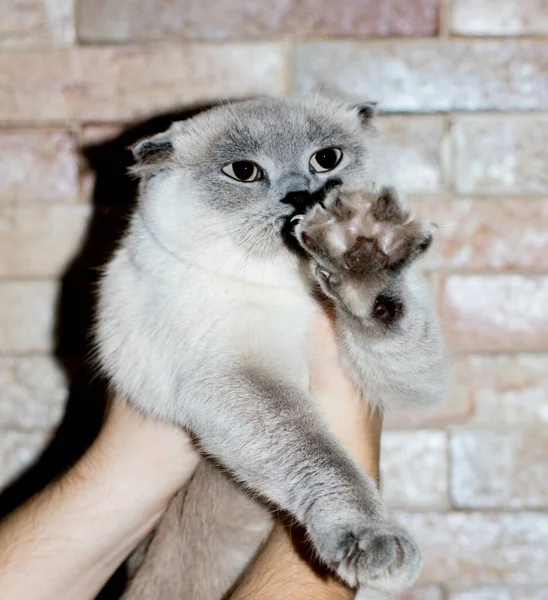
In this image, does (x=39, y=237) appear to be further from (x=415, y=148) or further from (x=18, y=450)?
(x=415, y=148)

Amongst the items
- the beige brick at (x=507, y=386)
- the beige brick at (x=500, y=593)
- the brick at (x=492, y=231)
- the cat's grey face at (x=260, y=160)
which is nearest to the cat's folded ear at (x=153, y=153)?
the cat's grey face at (x=260, y=160)

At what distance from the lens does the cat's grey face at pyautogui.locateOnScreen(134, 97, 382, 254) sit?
1.21 m

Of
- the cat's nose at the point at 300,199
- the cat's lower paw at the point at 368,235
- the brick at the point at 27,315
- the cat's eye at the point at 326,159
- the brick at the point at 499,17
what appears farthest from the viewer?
the brick at the point at 27,315

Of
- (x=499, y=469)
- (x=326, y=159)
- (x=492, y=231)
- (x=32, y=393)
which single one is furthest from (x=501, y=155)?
(x=32, y=393)

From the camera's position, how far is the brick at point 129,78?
Result: 1.57m

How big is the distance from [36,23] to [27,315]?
0.70m

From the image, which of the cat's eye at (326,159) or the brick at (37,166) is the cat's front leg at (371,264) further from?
the brick at (37,166)

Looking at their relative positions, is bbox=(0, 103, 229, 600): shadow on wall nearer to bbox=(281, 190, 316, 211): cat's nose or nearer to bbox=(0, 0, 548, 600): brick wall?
bbox=(0, 0, 548, 600): brick wall

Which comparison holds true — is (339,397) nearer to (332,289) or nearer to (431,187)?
(332,289)

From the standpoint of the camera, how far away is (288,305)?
1241 mm

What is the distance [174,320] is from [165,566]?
53 cm

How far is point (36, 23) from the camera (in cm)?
157

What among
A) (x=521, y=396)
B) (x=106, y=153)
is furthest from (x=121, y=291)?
(x=521, y=396)

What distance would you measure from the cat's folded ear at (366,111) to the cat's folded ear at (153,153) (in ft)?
1.27
